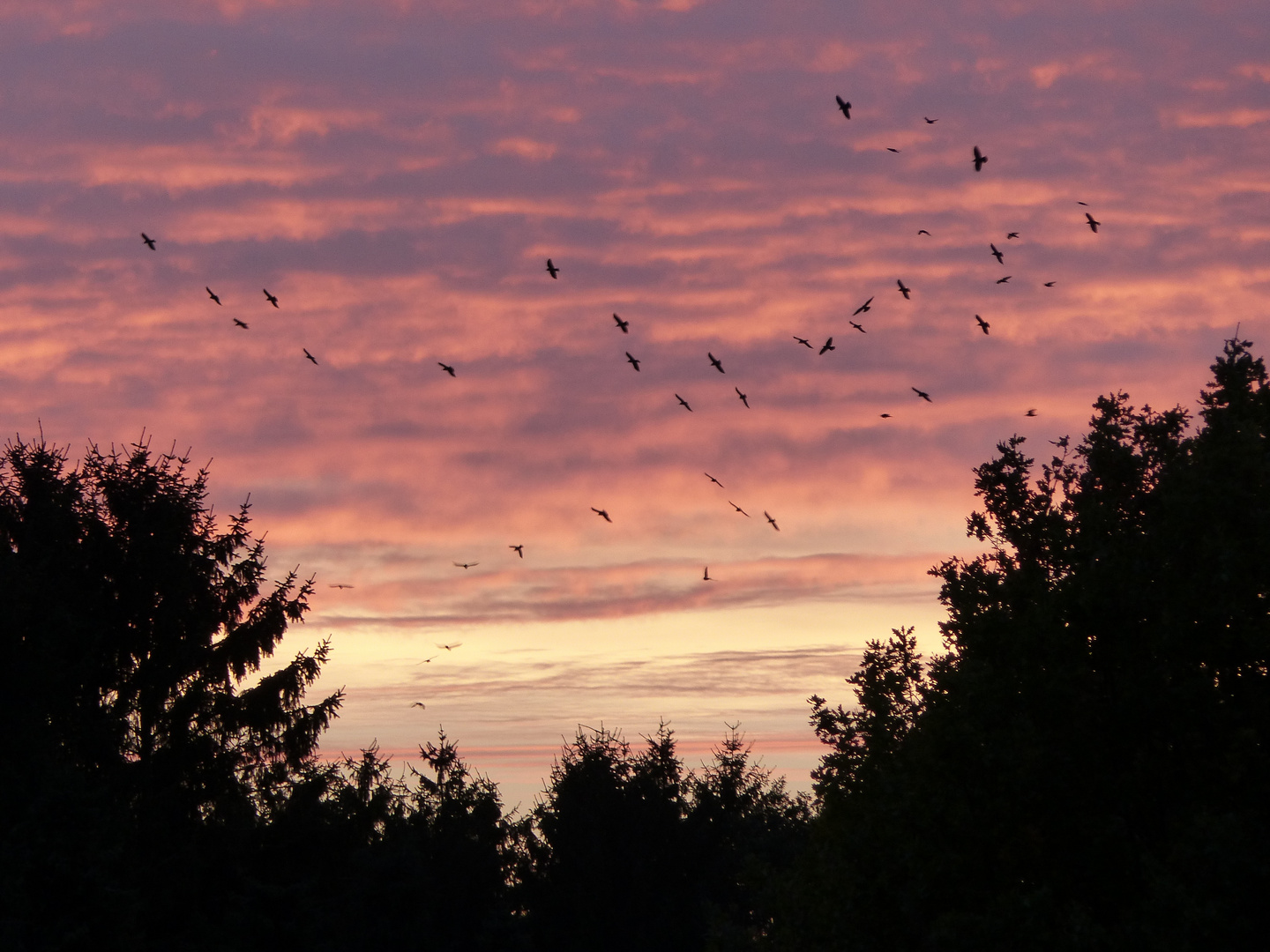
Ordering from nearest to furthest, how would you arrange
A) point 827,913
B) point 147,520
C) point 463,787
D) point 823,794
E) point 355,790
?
point 827,913, point 823,794, point 147,520, point 355,790, point 463,787

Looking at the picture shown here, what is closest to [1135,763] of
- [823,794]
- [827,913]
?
[827,913]

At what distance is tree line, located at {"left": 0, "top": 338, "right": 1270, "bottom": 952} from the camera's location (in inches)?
943

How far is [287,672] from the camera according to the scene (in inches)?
1620

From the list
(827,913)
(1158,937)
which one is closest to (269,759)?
(827,913)

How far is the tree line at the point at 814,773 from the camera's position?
23953 mm

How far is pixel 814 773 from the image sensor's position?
115 ft

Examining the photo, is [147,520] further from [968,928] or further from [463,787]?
[463,787]

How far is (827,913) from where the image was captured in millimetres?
28375

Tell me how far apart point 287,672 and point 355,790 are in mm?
6412

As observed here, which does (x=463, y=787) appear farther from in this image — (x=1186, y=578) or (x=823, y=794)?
(x=1186, y=578)

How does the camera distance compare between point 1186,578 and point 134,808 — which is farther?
point 134,808

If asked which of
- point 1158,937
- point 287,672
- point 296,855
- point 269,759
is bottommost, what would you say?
point 1158,937

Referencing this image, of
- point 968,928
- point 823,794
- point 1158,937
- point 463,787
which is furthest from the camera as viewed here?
point 463,787

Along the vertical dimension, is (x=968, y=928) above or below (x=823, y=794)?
below
